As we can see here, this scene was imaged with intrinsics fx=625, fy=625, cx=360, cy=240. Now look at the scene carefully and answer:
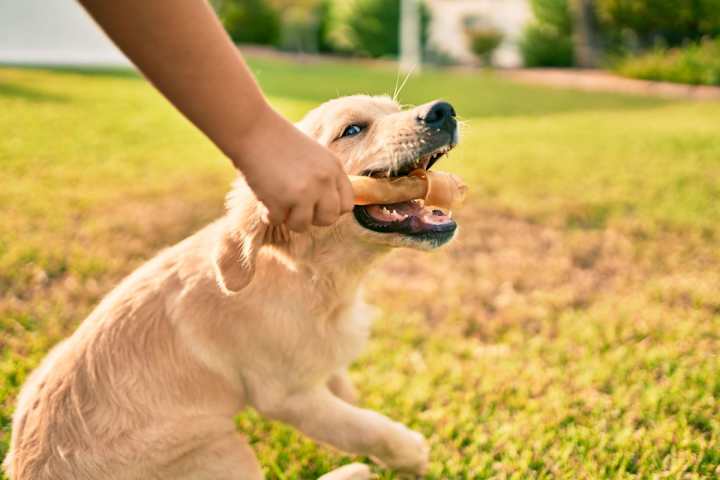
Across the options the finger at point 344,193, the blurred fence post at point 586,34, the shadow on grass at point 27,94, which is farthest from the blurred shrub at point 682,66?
the finger at point 344,193

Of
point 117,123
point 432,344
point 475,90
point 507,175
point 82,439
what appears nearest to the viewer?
point 82,439

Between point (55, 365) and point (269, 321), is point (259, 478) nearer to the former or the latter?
point (269, 321)

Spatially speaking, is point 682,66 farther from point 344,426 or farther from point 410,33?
point 344,426

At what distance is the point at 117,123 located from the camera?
9742 mm

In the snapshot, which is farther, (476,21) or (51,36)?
(476,21)

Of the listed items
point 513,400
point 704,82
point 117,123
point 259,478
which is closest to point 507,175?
point 513,400

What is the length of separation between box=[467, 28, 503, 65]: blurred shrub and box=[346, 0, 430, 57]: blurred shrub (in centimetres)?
408

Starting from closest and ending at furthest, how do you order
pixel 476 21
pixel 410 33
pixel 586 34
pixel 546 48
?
pixel 586 34 → pixel 546 48 → pixel 410 33 → pixel 476 21

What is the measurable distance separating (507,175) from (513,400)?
434 cm

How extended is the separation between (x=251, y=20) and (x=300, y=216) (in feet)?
114

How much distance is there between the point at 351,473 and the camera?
248cm

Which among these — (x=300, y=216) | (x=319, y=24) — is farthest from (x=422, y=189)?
(x=319, y=24)

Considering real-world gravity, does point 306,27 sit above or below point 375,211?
below

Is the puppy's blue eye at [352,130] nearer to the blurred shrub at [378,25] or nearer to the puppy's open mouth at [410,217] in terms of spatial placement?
the puppy's open mouth at [410,217]
